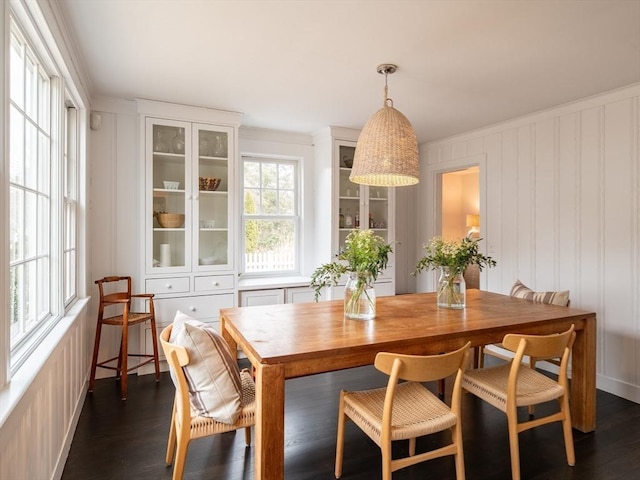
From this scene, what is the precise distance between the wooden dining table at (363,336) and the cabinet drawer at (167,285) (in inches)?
51.7

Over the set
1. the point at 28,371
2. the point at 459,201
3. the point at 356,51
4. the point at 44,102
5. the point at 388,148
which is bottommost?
the point at 28,371

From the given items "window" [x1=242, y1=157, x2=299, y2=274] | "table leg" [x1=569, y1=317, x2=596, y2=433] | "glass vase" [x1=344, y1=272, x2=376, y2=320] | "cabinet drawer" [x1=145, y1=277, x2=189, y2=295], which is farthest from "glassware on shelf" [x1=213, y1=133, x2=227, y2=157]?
"table leg" [x1=569, y1=317, x2=596, y2=433]

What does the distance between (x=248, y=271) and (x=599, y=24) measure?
3534mm

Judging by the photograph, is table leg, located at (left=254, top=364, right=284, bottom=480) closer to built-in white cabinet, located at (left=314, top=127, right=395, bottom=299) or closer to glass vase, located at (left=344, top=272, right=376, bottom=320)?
glass vase, located at (left=344, top=272, right=376, bottom=320)

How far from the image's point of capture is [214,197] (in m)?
3.65

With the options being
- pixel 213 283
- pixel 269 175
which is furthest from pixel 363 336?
pixel 269 175

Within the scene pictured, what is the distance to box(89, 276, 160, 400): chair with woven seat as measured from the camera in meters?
2.89

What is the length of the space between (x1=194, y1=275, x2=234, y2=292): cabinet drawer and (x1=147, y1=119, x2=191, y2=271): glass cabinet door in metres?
0.22

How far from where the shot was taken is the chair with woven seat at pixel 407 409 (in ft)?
5.20

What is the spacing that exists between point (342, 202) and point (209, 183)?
145cm

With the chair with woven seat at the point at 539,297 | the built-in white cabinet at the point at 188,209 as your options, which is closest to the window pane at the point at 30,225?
the built-in white cabinet at the point at 188,209

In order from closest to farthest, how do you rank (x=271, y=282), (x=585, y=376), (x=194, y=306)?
1. (x=585, y=376)
2. (x=194, y=306)
3. (x=271, y=282)

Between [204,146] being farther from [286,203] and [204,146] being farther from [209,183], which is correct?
[286,203]

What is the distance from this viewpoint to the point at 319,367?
1628 millimetres
